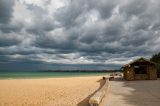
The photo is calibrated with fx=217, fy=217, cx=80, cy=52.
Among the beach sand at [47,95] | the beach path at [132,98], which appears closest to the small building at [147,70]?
the beach sand at [47,95]

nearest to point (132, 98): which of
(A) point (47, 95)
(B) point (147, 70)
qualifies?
(A) point (47, 95)

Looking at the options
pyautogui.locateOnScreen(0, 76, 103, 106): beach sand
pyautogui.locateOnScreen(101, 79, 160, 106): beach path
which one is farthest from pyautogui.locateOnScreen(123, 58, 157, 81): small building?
pyautogui.locateOnScreen(101, 79, 160, 106): beach path

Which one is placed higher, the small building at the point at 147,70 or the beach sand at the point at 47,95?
the small building at the point at 147,70

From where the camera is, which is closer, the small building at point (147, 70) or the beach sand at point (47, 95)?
the beach sand at point (47, 95)

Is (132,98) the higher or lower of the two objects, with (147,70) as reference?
lower

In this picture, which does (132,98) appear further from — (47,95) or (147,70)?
(147,70)

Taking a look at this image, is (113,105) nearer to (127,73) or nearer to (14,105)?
(14,105)

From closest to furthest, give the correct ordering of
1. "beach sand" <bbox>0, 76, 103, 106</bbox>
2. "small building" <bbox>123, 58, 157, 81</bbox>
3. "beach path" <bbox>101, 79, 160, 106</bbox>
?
"beach path" <bbox>101, 79, 160, 106</bbox>
"beach sand" <bbox>0, 76, 103, 106</bbox>
"small building" <bbox>123, 58, 157, 81</bbox>

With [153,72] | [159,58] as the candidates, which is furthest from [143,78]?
[159,58]

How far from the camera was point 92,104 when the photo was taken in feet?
28.7

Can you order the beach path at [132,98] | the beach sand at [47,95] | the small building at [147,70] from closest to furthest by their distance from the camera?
the beach path at [132,98] → the beach sand at [47,95] → the small building at [147,70]

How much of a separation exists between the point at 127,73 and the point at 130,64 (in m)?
1.22

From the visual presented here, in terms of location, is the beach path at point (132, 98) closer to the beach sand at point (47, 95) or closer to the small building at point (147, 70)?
the beach sand at point (47, 95)

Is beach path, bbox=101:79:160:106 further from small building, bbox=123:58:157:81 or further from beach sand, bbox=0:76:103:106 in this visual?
small building, bbox=123:58:157:81
